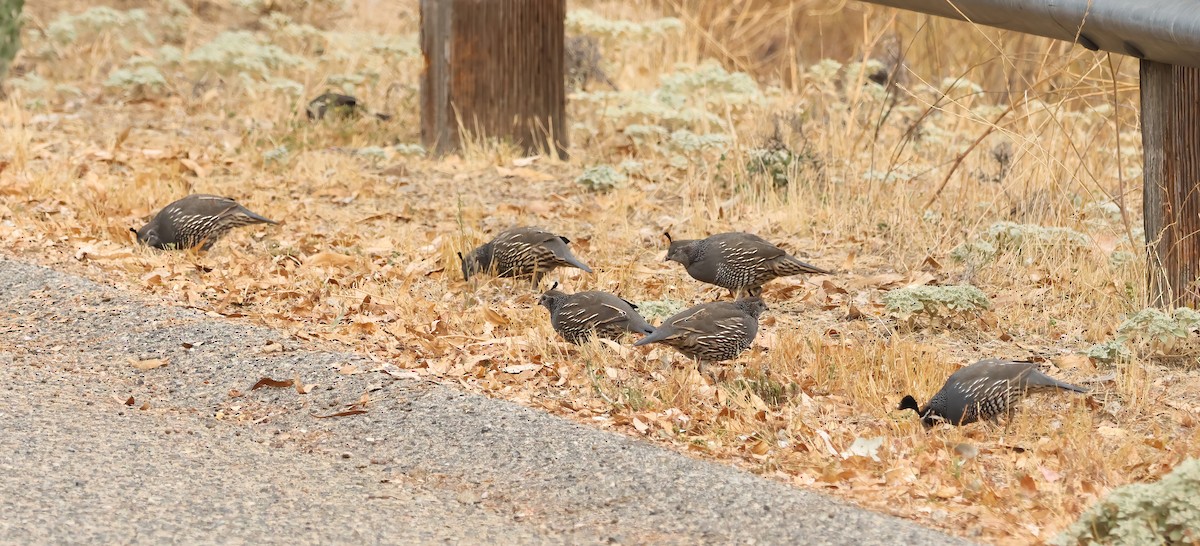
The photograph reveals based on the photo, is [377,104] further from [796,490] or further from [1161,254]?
[796,490]

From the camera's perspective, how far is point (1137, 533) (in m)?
4.09

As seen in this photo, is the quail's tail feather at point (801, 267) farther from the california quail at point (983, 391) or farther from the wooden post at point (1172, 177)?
the california quail at point (983, 391)

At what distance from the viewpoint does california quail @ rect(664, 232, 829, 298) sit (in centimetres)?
715

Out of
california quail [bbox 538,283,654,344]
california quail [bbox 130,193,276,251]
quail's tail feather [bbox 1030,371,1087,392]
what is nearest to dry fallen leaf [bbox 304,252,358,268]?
california quail [bbox 130,193,276,251]

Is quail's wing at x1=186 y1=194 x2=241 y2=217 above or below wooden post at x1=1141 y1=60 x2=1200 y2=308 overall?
below

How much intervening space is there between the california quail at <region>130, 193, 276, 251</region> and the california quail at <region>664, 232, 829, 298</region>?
2.43m

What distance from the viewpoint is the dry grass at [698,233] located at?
17.3 feet

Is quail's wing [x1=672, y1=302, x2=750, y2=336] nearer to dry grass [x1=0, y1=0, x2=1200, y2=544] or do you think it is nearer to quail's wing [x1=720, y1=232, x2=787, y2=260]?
dry grass [x1=0, y1=0, x2=1200, y2=544]

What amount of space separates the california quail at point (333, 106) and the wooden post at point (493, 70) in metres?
1.11

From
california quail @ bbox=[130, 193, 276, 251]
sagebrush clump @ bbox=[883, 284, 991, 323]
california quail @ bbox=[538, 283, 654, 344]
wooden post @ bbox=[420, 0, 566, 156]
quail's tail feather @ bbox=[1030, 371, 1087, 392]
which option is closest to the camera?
quail's tail feather @ bbox=[1030, 371, 1087, 392]

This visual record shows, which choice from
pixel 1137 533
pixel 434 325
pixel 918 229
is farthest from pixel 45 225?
pixel 1137 533

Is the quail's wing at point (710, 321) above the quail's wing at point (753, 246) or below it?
below

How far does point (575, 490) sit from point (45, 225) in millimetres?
4773

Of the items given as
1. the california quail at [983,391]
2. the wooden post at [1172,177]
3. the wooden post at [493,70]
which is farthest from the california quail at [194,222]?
the wooden post at [1172,177]
